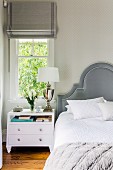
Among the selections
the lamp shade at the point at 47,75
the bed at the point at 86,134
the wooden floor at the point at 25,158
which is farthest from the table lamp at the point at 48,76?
the wooden floor at the point at 25,158

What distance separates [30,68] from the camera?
4.37m

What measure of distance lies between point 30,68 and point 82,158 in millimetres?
2909

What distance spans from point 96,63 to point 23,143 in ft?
6.31

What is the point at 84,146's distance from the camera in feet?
6.31

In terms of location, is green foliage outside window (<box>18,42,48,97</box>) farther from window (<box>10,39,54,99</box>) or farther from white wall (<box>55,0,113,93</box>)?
white wall (<box>55,0,113,93</box>)

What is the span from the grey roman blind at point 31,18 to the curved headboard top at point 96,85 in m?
1.02

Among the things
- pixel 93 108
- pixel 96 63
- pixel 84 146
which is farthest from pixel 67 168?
pixel 96 63

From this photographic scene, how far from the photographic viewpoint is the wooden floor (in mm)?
3107

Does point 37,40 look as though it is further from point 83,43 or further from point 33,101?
point 33,101

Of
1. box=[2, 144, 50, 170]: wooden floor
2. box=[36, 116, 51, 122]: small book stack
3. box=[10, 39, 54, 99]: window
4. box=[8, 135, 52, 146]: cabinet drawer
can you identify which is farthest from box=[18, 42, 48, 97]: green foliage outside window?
box=[2, 144, 50, 170]: wooden floor

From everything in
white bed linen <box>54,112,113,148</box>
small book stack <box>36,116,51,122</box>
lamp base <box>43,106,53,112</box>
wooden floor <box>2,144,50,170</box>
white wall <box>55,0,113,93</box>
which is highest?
white wall <box>55,0,113,93</box>

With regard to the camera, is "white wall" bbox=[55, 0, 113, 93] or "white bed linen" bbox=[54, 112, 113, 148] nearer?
"white bed linen" bbox=[54, 112, 113, 148]

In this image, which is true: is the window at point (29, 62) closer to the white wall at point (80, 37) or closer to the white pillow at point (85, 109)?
the white wall at point (80, 37)

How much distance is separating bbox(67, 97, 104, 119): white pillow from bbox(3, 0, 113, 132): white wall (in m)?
0.61
